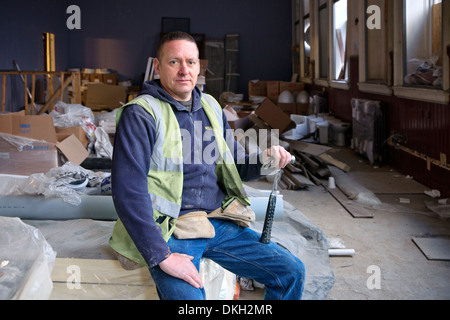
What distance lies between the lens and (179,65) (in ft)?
6.14

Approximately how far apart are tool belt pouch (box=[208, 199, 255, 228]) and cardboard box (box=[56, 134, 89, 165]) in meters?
3.49

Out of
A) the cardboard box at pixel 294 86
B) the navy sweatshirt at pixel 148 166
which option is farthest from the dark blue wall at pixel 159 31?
the navy sweatshirt at pixel 148 166

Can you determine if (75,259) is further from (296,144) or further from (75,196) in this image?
(296,144)

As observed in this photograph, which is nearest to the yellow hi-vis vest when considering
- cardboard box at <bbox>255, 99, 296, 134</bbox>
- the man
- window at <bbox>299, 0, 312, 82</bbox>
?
the man

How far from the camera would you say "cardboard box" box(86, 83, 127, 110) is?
9711 mm

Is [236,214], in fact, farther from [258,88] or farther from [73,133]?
[258,88]

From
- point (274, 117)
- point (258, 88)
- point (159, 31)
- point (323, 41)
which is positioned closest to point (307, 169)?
point (274, 117)

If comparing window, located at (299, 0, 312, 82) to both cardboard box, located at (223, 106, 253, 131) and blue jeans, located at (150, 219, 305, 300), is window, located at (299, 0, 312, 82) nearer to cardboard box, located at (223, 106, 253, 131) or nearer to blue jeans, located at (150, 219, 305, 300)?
cardboard box, located at (223, 106, 253, 131)

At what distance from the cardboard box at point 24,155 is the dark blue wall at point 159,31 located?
25.6 ft

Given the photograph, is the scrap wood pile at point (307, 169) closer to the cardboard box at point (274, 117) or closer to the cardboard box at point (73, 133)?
the cardboard box at point (274, 117)

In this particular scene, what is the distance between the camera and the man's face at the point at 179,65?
1864 mm

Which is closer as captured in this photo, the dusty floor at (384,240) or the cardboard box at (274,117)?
the dusty floor at (384,240)

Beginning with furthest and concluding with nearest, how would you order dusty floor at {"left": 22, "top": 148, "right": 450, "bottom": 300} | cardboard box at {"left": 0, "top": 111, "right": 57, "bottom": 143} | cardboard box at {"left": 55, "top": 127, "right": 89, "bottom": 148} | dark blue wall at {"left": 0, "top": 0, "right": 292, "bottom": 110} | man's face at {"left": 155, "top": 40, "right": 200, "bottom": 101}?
dark blue wall at {"left": 0, "top": 0, "right": 292, "bottom": 110}, cardboard box at {"left": 55, "top": 127, "right": 89, "bottom": 148}, cardboard box at {"left": 0, "top": 111, "right": 57, "bottom": 143}, dusty floor at {"left": 22, "top": 148, "right": 450, "bottom": 300}, man's face at {"left": 155, "top": 40, "right": 200, "bottom": 101}

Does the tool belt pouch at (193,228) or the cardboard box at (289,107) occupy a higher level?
the cardboard box at (289,107)
